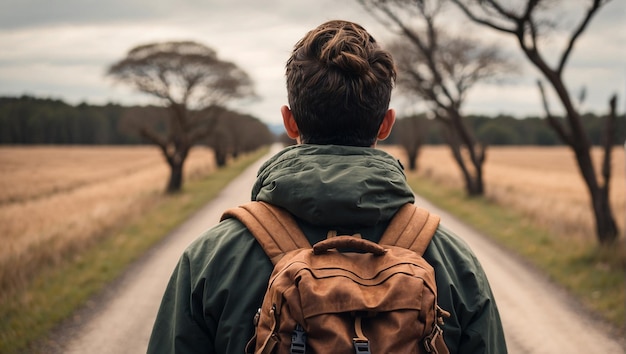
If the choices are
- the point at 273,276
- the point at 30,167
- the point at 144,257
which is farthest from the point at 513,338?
the point at 30,167

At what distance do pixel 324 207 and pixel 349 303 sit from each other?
26cm

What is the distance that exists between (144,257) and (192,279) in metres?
8.18

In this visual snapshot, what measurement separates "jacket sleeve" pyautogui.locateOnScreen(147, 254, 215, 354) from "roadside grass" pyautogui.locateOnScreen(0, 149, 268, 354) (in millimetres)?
4344

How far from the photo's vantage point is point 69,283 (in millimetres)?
7344

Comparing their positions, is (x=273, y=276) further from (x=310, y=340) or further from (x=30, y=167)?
(x=30, y=167)

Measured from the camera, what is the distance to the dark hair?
1.51 meters

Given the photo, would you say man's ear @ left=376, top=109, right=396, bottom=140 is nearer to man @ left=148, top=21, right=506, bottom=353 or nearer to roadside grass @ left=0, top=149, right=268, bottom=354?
man @ left=148, top=21, right=506, bottom=353

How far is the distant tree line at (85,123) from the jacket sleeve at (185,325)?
1759 centimetres

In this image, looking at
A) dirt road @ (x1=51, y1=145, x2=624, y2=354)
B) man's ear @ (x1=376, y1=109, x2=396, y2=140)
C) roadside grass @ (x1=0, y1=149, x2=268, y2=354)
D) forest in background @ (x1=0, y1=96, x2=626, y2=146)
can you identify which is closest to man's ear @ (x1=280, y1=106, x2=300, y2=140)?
man's ear @ (x1=376, y1=109, x2=396, y2=140)

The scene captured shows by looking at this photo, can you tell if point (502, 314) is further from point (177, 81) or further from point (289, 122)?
point (177, 81)

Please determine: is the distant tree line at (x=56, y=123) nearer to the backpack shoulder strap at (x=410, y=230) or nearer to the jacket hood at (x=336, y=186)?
the jacket hood at (x=336, y=186)

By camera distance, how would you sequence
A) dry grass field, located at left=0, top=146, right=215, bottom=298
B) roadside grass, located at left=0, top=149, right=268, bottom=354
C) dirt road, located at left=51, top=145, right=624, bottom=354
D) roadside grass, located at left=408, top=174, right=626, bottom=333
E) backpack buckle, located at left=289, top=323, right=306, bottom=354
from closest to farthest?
1. backpack buckle, located at left=289, top=323, right=306, bottom=354
2. dirt road, located at left=51, top=145, right=624, bottom=354
3. roadside grass, located at left=0, top=149, right=268, bottom=354
4. roadside grass, located at left=408, top=174, right=626, bottom=333
5. dry grass field, located at left=0, top=146, right=215, bottom=298

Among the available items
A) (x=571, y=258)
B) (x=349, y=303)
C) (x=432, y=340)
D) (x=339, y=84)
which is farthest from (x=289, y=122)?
(x=571, y=258)

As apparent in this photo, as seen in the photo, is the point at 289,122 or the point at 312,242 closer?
the point at 312,242
